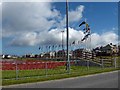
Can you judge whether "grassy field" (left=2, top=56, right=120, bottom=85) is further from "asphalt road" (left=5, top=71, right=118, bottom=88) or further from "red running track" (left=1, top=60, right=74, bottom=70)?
"asphalt road" (left=5, top=71, right=118, bottom=88)

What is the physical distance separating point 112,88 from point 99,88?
67 cm

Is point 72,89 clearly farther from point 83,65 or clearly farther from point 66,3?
point 83,65

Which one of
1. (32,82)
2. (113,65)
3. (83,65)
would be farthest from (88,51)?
(32,82)

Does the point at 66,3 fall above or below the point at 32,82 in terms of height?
above

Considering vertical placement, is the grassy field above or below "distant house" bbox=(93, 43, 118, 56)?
below

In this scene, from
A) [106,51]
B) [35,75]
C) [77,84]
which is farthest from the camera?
[106,51]

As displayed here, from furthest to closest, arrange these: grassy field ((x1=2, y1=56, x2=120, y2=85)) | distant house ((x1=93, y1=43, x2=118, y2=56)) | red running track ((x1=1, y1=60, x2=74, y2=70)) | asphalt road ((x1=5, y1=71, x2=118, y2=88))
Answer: distant house ((x1=93, y1=43, x2=118, y2=56)) < red running track ((x1=1, y1=60, x2=74, y2=70)) < grassy field ((x1=2, y1=56, x2=120, y2=85)) < asphalt road ((x1=5, y1=71, x2=118, y2=88))

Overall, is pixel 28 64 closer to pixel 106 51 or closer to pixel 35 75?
pixel 35 75

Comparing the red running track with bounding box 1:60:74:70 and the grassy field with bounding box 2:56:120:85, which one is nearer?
the grassy field with bounding box 2:56:120:85

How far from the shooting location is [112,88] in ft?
48.7

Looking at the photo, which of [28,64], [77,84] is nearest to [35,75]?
[28,64]

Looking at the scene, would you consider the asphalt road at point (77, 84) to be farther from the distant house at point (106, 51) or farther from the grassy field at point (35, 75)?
the distant house at point (106, 51)

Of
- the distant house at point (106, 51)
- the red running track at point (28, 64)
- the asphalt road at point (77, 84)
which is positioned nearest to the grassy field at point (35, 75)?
the red running track at point (28, 64)

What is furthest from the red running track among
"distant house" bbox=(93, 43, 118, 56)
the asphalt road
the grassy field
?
"distant house" bbox=(93, 43, 118, 56)
